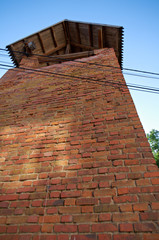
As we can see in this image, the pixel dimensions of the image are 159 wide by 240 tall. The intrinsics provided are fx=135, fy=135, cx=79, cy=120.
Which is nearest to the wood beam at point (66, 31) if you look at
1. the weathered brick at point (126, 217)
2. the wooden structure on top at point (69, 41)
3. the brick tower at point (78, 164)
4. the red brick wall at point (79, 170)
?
the wooden structure on top at point (69, 41)

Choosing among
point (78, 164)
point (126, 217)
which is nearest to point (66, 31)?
point (78, 164)

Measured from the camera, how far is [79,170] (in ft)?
5.34

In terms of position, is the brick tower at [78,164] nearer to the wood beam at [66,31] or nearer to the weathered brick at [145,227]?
the weathered brick at [145,227]

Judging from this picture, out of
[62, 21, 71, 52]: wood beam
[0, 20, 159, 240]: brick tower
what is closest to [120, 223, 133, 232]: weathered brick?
[0, 20, 159, 240]: brick tower

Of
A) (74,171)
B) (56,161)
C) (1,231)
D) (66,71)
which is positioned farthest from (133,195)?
(66,71)

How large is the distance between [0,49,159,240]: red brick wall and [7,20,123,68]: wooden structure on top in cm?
266

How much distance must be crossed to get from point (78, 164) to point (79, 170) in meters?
0.08

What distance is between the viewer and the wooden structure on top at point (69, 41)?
4.75 meters

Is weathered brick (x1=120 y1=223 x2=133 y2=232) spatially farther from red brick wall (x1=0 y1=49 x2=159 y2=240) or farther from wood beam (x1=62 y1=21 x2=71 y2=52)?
wood beam (x1=62 y1=21 x2=71 y2=52)

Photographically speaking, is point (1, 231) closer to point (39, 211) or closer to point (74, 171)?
point (39, 211)

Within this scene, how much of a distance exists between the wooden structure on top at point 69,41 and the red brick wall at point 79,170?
2.66 metres

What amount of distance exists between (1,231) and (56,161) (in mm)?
856

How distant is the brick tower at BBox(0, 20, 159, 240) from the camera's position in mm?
1254

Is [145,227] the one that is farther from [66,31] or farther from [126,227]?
[66,31]
